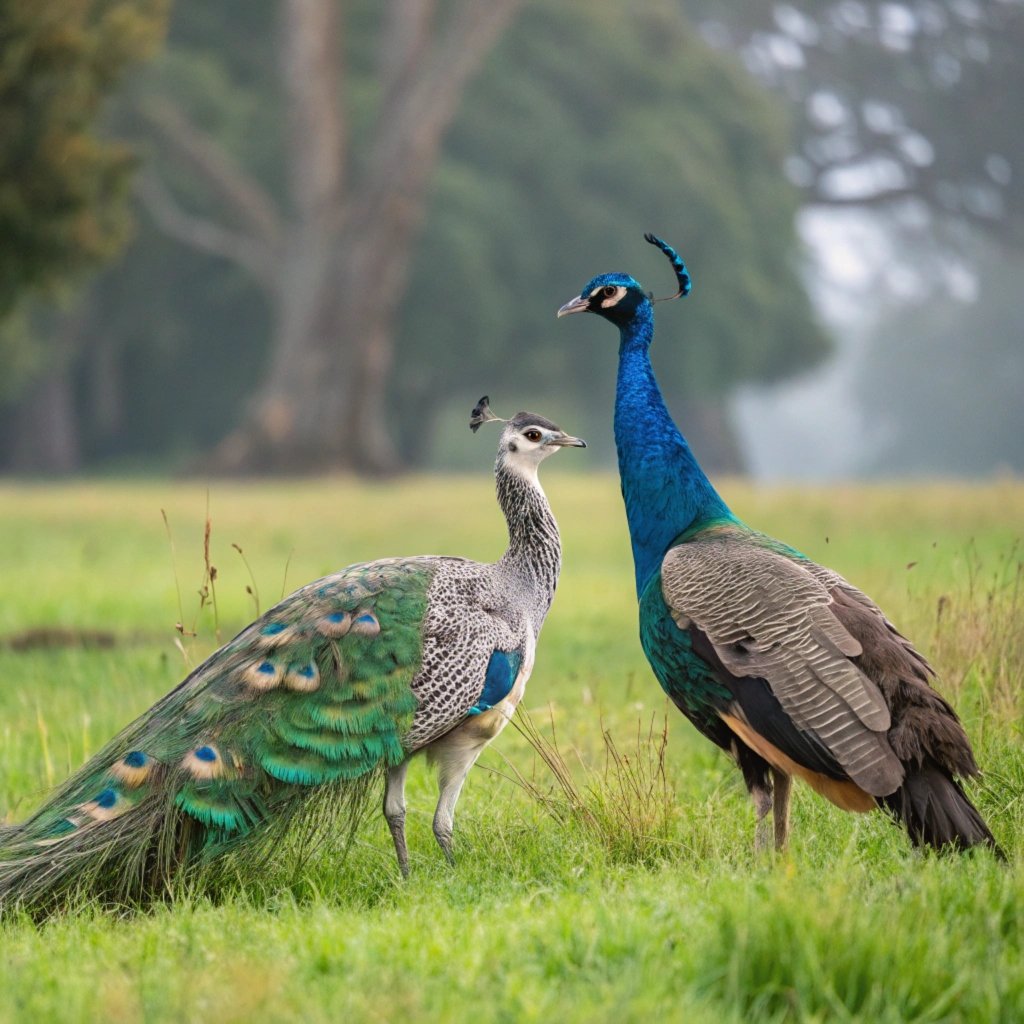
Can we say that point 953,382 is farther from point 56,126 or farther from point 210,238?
point 56,126

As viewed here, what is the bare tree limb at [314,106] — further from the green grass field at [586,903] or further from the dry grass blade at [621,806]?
the dry grass blade at [621,806]

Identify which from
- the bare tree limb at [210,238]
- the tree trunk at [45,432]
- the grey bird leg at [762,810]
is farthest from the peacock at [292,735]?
the tree trunk at [45,432]

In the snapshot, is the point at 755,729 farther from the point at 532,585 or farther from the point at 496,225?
the point at 496,225

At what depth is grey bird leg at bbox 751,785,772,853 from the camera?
5.55 metres

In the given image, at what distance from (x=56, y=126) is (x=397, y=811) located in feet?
26.5

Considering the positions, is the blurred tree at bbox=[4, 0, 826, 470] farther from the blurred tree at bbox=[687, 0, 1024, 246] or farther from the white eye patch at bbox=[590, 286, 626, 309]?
the white eye patch at bbox=[590, 286, 626, 309]

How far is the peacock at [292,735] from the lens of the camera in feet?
17.3

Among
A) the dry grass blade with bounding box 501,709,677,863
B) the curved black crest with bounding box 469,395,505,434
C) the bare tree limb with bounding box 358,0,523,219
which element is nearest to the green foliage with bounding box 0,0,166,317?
the curved black crest with bounding box 469,395,505,434

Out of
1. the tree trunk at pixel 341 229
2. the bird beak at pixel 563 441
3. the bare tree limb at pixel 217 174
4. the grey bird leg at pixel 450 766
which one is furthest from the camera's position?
the bare tree limb at pixel 217 174

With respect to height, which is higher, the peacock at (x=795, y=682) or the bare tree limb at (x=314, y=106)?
the bare tree limb at (x=314, y=106)

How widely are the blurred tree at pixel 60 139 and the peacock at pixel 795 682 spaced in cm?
750

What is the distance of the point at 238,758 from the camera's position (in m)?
5.34

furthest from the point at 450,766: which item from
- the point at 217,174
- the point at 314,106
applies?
the point at 217,174

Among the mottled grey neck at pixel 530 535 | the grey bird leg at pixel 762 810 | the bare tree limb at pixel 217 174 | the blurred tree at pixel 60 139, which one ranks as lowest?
the grey bird leg at pixel 762 810
